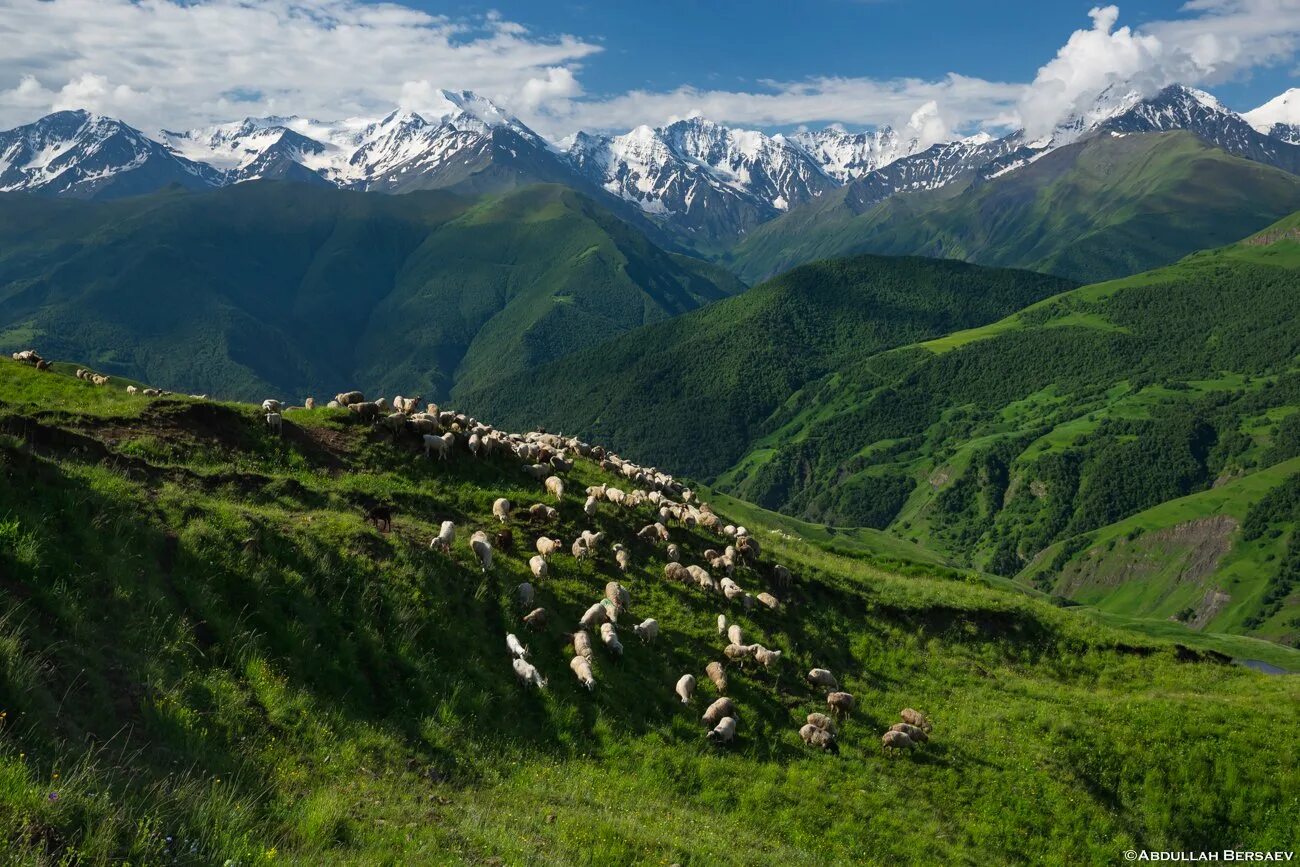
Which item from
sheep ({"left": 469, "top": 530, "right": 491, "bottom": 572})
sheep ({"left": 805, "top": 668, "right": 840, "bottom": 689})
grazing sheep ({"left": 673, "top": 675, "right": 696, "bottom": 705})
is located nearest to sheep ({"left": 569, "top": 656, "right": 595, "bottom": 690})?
grazing sheep ({"left": 673, "top": 675, "right": 696, "bottom": 705})

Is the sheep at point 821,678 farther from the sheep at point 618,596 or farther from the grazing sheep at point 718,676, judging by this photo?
the sheep at point 618,596

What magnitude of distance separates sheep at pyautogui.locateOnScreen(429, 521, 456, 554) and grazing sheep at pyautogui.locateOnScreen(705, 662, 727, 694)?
10.1m

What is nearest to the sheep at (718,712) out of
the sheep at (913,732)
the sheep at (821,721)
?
the sheep at (821,721)

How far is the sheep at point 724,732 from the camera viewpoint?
84.1 ft

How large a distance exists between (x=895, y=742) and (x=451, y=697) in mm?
14888

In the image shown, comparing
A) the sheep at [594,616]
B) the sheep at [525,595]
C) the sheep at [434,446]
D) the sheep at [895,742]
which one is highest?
the sheep at [434,446]

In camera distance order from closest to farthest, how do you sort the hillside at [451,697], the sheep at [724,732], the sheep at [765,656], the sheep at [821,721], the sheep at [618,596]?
the hillside at [451,697] → the sheep at [724,732] → the sheep at [821,721] → the sheep at [765,656] → the sheep at [618,596]

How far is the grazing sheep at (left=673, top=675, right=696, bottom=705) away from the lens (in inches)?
1066

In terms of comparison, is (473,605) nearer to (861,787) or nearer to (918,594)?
(861,787)

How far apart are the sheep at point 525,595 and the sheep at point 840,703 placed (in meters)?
11.0

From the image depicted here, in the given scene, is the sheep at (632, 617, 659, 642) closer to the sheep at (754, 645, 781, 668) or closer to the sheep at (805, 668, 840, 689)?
the sheep at (754, 645, 781, 668)

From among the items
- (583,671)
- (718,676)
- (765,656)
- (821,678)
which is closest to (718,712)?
(718,676)

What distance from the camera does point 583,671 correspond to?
25.9 meters

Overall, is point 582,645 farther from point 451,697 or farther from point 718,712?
point 451,697
